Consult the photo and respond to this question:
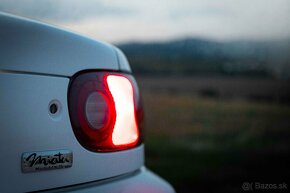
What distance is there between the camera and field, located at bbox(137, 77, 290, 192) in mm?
5574

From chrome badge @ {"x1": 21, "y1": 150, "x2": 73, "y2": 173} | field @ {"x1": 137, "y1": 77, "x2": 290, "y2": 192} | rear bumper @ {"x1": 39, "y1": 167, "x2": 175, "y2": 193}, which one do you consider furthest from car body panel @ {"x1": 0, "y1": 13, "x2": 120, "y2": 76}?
field @ {"x1": 137, "y1": 77, "x2": 290, "y2": 192}

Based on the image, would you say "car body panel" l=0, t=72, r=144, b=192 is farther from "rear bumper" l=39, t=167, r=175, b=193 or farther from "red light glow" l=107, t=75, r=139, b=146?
"red light glow" l=107, t=75, r=139, b=146

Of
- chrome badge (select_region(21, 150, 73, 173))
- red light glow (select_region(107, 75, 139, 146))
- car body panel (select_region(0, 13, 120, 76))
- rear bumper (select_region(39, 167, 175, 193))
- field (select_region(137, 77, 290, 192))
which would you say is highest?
car body panel (select_region(0, 13, 120, 76))

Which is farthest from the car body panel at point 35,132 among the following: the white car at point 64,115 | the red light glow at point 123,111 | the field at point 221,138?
the field at point 221,138

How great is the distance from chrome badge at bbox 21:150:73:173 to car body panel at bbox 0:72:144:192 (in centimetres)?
1

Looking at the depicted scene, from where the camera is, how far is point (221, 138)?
9.47 m

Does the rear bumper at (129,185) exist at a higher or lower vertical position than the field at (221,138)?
higher

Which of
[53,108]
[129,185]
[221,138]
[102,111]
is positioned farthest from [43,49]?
[221,138]

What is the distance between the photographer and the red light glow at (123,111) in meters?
1.48

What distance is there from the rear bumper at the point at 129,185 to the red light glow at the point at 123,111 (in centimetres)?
12

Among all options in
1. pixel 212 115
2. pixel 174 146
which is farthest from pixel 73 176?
pixel 212 115

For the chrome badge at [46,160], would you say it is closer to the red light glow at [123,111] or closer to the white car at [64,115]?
the white car at [64,115]

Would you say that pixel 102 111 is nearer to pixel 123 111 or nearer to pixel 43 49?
pixel 123 111

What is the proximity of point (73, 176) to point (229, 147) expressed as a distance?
23.5 feet
